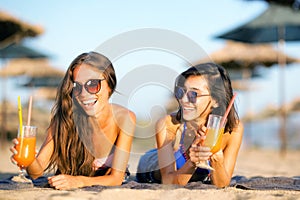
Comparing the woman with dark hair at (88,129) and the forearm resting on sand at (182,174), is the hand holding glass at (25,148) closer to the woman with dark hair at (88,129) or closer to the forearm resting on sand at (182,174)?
the woman with dark hair at (88,129)

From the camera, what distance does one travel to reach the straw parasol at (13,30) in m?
9.91

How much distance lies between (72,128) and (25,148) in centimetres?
36

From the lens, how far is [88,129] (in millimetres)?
2391

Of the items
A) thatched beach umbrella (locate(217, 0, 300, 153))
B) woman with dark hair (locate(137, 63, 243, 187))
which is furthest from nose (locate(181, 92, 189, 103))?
thatched beach umbrella (locate(217, 0, 300, 153))

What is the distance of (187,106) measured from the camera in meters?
2.25

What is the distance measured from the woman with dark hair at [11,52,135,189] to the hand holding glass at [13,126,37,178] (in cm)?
14

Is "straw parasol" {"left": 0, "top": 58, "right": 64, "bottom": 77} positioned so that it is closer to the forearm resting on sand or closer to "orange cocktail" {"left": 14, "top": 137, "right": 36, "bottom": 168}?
the forearm resting on sand

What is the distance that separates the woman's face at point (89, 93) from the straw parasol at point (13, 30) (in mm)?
8259

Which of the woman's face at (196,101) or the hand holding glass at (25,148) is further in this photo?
the woman's face at (196,101)

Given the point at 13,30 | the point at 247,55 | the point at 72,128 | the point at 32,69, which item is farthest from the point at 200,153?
the point at 32,69

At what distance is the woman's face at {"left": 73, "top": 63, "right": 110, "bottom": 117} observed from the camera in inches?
87.7

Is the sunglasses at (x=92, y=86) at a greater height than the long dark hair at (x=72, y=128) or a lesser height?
greater

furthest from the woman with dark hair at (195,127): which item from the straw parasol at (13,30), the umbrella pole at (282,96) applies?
the straw parasol at (13,30)

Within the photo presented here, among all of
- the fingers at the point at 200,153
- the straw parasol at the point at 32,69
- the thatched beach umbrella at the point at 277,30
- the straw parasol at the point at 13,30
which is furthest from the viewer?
the straw parasol at the point at 32,69
